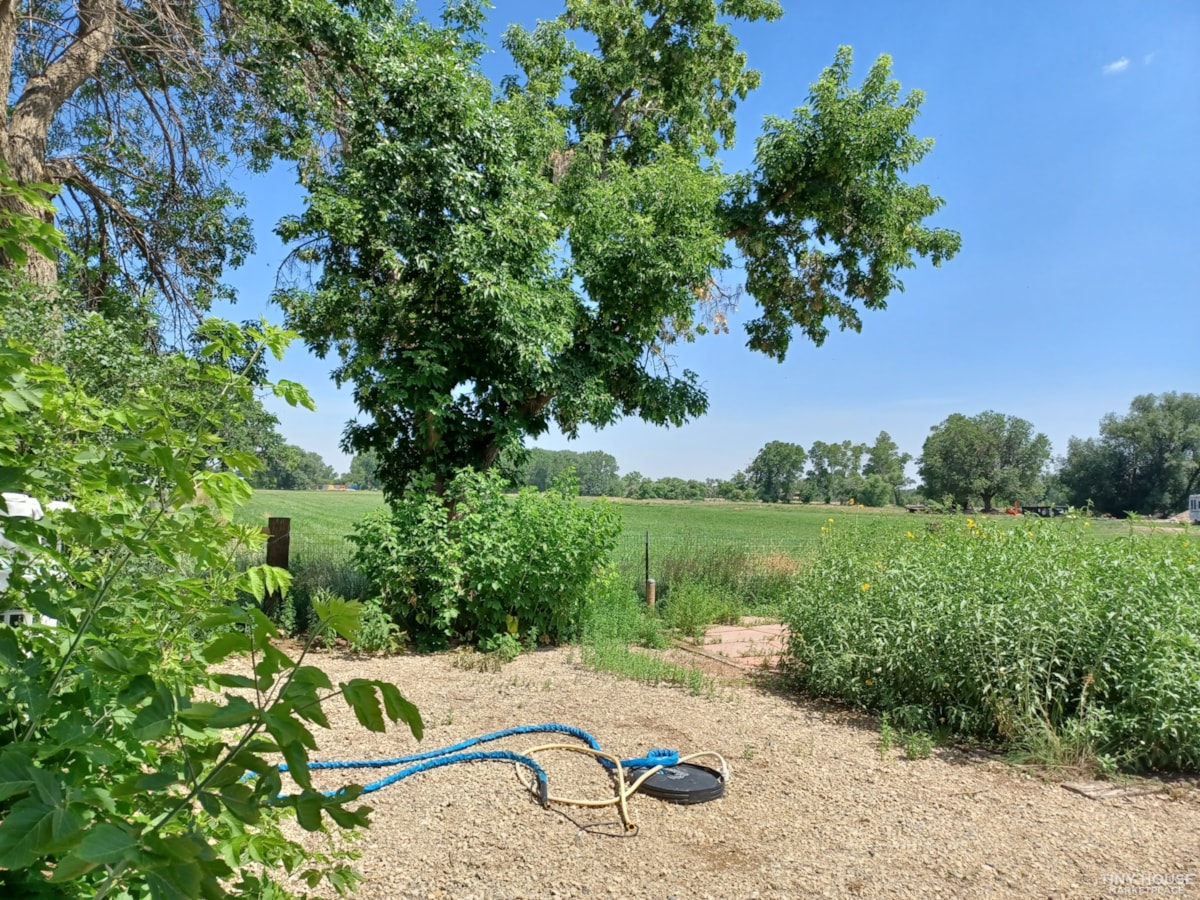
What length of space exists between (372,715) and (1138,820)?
3.88 metres

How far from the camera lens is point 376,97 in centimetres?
711

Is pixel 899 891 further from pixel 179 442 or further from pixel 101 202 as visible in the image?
pixel 101 202

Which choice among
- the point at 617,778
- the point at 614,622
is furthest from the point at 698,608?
the point at 617,778

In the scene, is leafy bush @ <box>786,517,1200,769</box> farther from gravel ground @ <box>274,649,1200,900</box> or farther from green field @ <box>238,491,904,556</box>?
green field @ <box>238,491,904,556</box>

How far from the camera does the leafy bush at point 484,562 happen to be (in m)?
6.33

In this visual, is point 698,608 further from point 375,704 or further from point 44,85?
point 44,85

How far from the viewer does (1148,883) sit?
2.63m

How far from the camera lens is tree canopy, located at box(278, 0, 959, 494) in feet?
23.0

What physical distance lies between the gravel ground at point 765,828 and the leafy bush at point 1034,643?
35 centimetres

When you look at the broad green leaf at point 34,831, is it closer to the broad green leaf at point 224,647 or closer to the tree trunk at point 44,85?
the broad green leaf at point 224,647

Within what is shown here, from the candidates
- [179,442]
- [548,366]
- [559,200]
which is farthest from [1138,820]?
[559,200]

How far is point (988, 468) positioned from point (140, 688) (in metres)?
82.0

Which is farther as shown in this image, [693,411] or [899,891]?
[693,411]

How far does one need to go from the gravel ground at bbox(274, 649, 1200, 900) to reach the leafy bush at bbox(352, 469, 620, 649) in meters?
2.02
